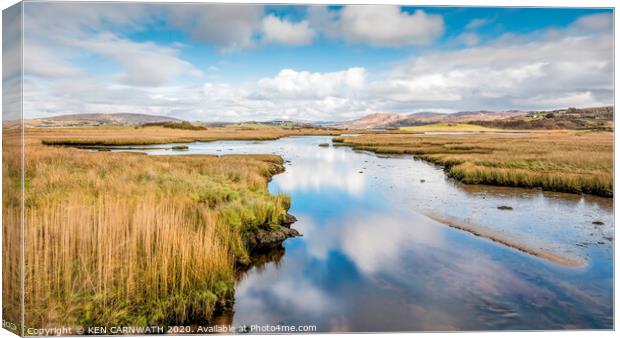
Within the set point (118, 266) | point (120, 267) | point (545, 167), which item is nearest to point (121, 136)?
point (545, 167)

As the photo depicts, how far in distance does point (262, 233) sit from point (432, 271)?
3.67 meters

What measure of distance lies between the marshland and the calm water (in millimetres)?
41

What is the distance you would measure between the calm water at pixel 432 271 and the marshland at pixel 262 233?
0.13ft

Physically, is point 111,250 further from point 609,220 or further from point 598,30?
point 609,220

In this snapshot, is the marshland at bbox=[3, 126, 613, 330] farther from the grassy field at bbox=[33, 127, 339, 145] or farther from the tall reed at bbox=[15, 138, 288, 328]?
the grassy field at bbox=[33, 127, 339, 145]

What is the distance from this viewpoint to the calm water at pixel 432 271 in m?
6.16

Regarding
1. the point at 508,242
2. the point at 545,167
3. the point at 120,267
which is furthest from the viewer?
the point at 545,167

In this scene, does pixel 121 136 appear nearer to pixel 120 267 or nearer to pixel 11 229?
pixel 11 229

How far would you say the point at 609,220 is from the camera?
1075 centimetres

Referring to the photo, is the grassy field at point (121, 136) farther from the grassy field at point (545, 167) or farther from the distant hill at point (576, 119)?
the distant hill at point (576, 119)

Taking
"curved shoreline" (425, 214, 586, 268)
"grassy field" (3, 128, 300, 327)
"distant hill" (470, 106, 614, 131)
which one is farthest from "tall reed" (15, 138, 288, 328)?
"distant hill" (470, 106, 614, 131)

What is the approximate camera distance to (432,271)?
7.83 metres

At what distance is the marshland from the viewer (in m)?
5.34

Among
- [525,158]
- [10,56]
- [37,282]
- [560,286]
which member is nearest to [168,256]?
[37,282]
